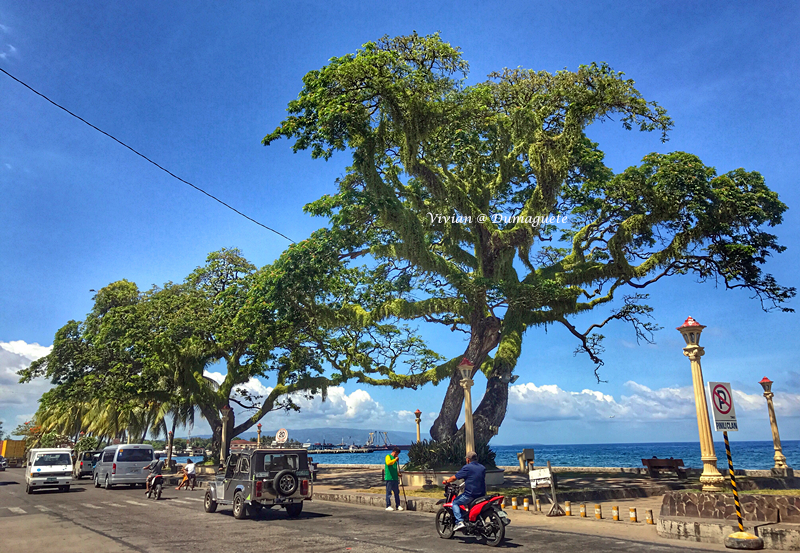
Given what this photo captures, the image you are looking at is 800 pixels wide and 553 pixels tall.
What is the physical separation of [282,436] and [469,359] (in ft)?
27.8

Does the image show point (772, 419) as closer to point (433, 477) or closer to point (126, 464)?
point (433, 477)

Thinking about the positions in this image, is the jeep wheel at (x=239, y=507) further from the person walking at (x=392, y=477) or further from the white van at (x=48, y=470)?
the white van at (x=48, y=470)

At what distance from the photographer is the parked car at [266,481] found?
43.4 ft

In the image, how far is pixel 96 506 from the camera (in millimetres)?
17266

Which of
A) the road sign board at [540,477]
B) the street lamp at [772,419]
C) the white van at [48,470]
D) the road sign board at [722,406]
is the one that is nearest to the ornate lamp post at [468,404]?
the road sign board at [540,477]

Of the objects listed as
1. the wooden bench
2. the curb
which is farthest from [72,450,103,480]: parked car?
the curb

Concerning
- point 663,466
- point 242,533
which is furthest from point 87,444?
point 663,466

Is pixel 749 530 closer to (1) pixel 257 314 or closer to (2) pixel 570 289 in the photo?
(2) pixel 570 289

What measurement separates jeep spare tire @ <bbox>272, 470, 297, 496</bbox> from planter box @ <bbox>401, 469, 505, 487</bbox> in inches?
316

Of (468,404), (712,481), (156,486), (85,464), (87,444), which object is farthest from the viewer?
(87,444)

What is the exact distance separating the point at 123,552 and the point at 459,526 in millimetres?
5900

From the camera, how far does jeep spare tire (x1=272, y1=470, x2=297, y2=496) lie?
43.3 ft

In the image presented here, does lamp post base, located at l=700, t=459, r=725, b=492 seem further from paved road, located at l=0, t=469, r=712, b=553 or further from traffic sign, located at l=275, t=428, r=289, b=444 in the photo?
traffic sign, located at l=275, t=428, r=289, b=444

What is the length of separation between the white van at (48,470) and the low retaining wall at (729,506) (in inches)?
948
